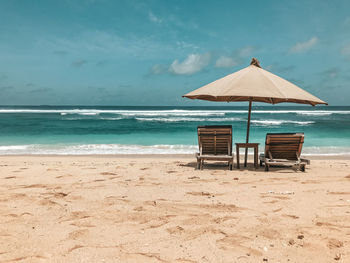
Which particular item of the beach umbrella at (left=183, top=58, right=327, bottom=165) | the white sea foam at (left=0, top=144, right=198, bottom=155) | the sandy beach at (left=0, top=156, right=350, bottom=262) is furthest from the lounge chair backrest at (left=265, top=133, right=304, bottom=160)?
the white sea foam at (left=0, top=144, right=198, bottom=155)

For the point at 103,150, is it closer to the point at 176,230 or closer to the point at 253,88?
the point at 253,88

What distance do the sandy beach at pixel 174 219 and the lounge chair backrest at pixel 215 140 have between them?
152cm

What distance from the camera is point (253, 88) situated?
210 inches

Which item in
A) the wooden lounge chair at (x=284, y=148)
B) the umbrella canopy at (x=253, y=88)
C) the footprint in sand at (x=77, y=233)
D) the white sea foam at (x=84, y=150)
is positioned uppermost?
the umbrella canopy at (x=253, y=88)

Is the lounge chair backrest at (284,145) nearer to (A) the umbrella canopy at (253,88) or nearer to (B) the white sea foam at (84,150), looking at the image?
(A) the umbrella canopy at (253,88)

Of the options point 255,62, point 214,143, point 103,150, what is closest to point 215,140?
point 214,143

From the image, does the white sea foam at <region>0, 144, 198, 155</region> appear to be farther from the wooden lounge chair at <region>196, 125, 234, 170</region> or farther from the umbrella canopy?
the umbrella canopy

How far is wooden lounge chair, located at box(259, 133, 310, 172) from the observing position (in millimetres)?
6129

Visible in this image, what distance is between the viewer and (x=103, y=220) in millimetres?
3018

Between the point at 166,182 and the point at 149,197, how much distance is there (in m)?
0.94

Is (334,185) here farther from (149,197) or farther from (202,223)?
(149,197)

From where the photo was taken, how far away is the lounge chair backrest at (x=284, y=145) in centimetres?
619

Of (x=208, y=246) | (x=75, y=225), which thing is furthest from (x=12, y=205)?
(x=208, y=246)

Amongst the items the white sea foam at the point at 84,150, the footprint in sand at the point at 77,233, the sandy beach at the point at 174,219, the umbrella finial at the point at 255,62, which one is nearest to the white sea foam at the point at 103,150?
the white sea foam at the point at 84,150
